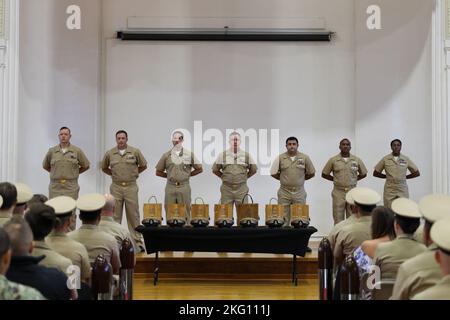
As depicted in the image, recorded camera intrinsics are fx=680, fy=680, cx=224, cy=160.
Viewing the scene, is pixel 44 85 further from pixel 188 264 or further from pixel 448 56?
pixel 448 56

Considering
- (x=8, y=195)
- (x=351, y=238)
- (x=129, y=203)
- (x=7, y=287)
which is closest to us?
(x=7, y=287)

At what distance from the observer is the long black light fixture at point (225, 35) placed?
1016 cm

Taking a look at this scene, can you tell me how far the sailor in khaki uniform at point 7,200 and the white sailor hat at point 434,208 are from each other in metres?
2.47

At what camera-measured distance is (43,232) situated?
329cm

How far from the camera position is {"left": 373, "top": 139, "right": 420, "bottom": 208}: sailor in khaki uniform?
898 cm

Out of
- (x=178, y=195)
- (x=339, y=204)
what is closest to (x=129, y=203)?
(x=178, y=195)

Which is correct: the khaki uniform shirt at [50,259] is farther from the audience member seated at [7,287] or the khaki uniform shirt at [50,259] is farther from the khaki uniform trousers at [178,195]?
the khaki uniform trousers at [178,195]

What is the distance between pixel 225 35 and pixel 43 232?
728 cm

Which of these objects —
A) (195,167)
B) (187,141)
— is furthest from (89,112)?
(195,167)

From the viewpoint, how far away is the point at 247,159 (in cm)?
859

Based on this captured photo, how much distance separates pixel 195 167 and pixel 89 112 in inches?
93.1

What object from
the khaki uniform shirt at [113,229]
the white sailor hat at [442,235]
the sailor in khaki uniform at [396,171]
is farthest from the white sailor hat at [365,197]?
the sailor in khaki uniform at [396,171]

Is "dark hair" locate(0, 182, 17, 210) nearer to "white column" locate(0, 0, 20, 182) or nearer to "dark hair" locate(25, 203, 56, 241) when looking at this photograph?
"dark hair" locate(25, 203, 56, 241)

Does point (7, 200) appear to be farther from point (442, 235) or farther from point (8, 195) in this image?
point (442, 235)
